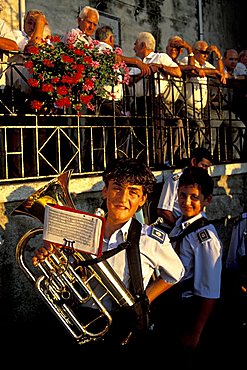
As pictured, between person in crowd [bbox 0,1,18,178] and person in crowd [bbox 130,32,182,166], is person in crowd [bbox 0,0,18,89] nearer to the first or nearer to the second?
person in crowd [bbox 0,1,18,178]

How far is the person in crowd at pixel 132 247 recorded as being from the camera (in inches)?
110

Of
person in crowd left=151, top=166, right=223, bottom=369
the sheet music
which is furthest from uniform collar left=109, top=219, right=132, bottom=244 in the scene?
person in crowd left=151, top=166, right=223, bottom=369

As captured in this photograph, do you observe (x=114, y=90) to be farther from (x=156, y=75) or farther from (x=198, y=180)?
(x=198, y=180)

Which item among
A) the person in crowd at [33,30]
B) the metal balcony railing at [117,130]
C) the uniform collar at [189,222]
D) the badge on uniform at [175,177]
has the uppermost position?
the person in crowd at [33,30]

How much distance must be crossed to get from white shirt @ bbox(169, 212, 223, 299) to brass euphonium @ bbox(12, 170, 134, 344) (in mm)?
931

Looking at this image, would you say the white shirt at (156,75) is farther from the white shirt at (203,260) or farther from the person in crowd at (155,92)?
the white shirt at (203,260)

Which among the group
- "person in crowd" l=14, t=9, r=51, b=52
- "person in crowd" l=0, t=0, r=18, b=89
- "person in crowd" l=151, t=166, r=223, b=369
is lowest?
"person in crowd" l=151, t=166, r=223, b=369

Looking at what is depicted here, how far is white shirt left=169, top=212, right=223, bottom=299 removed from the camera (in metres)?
3.56

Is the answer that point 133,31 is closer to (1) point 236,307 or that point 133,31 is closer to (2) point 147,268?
(1) point 236,307

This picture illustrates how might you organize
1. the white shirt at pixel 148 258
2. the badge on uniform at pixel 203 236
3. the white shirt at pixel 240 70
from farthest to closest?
1. the white shirt at pixel 240 70
2. the badge on uniform at pixel 203 236
3. the white shirt at pixel 148 258

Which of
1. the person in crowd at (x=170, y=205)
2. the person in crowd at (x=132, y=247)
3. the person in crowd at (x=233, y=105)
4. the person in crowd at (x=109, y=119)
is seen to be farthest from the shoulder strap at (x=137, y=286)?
the person in crowd at (x=233, y=105)

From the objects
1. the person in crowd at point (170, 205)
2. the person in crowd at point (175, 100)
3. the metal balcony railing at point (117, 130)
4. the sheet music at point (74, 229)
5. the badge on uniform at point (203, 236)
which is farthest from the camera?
the person in crowd at point (175, 100)

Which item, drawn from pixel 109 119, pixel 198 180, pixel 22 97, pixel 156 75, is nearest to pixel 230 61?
pixel 156 75

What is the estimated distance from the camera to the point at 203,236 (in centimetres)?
370
